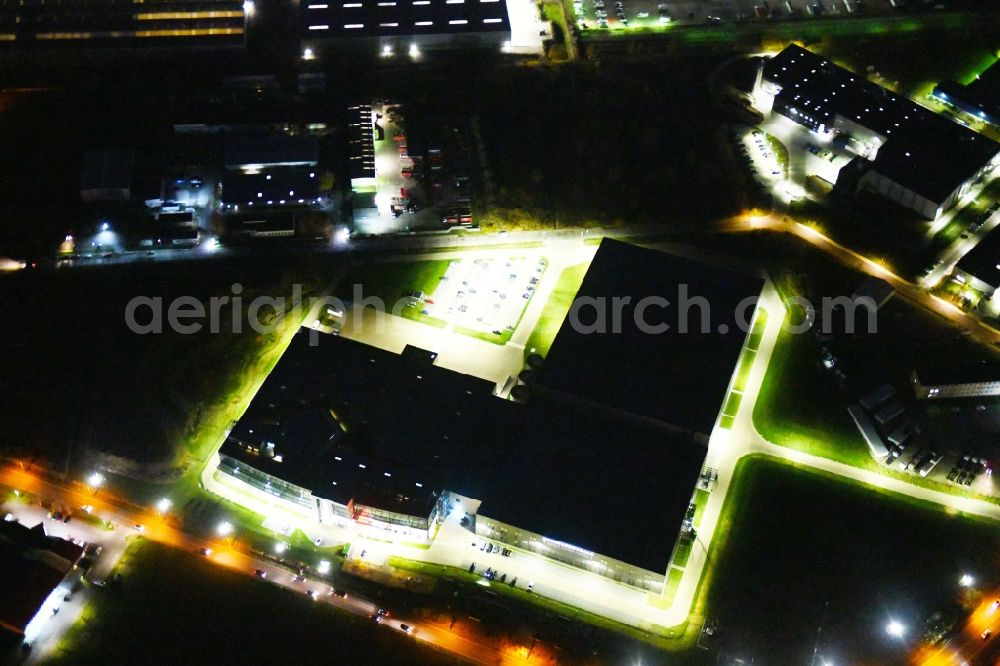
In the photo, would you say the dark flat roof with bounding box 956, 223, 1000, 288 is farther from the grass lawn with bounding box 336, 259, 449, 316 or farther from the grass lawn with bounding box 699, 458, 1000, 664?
the grass lawn with bounding box 336, 259, 449, 316

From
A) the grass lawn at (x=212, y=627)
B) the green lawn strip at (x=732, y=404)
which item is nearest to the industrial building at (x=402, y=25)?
the green lawn strip at (x=732, y=404)

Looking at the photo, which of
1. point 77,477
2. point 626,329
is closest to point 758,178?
point 626,329

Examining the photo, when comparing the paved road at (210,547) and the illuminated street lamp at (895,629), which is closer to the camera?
the paved road at (210,547)

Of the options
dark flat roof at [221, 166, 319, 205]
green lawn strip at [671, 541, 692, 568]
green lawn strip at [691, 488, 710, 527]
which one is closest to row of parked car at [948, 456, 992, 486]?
green lawn strip at [691, 488, 710, 527]

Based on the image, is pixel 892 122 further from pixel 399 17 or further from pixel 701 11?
pixel 399 17

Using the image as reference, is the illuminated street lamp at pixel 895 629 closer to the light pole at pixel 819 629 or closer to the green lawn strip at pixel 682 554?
the light pole at pixel 819 629

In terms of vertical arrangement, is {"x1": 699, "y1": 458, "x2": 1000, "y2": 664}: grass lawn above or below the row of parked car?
below
